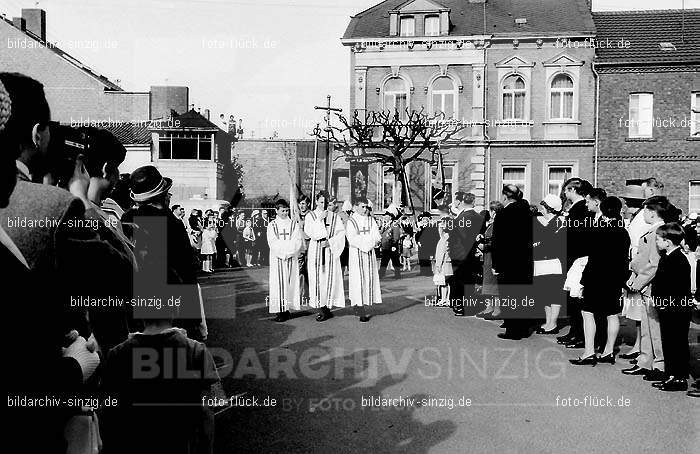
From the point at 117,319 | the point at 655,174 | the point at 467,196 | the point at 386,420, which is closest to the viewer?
the point at 117,319

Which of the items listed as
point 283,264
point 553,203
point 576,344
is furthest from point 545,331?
point 283,264

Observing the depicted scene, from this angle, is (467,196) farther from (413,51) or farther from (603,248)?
(413,51)

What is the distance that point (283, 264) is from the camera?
42.4 ft

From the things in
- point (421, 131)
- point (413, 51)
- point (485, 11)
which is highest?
point (485, 11)

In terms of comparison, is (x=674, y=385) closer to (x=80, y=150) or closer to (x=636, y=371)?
(x=636, y=371)

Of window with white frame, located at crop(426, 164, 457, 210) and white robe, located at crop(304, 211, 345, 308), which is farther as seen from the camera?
window with white frame, located at crop(426, 164, 457, 210)

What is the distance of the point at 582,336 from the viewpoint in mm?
10602

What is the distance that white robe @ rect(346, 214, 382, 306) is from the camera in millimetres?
13016

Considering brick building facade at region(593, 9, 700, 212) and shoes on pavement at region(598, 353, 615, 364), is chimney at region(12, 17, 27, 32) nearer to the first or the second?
brick building facade at region(593, 9, 700, 212)

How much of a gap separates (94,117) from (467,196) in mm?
40933

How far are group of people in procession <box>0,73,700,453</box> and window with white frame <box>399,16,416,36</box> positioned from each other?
21.6m

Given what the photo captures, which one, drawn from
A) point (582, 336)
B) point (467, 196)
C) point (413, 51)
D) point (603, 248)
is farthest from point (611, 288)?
point (413, 51)

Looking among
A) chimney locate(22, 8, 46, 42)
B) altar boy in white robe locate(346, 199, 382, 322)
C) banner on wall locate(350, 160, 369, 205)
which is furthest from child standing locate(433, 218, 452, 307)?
chimney locate(22, 8, 46, 42)

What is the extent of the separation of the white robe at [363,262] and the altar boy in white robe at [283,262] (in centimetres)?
100
